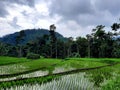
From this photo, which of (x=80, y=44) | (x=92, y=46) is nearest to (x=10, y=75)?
(x=92, y=46)

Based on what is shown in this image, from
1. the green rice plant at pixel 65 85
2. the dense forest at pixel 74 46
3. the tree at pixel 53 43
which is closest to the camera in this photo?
the green rice plant at pixel 65 85

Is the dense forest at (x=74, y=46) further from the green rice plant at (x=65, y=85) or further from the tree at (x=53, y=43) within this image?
the green rice plant at (x=65, y=85)

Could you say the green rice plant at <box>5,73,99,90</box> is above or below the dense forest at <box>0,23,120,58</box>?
below

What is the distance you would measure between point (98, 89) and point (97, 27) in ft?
233

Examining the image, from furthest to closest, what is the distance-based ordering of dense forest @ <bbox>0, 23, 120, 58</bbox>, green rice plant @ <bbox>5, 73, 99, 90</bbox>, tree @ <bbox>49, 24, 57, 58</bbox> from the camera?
tree @ <bbox>49, 24, 57, 58</bbox>
dense forest @ <bbox>0, 23, 120, 58</bbox>
green rice plant @ <bbox>5, 73, 99, 90</bbox>

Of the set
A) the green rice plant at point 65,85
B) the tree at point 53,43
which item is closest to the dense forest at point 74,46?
the tree at point 53,43

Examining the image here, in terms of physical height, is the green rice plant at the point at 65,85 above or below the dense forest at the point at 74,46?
below

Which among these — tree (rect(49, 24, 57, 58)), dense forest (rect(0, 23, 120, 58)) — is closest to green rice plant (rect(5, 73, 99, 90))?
dense forest (rect(0, 23, 120, 58))

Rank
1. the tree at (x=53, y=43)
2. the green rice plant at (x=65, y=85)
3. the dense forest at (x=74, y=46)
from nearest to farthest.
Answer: the green rice plant at (x=65, y=85)
the dense forest at (x=74, y=46)
the tree at (x=53, y=43)

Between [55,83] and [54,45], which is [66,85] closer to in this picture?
[55,83]

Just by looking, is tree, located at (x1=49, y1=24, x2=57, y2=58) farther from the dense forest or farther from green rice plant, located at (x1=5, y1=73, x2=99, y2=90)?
green rice plant, located at (x1=5, y1=73, x2=99, y2=90)

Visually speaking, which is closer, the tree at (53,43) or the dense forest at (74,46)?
the dense forest at (74,46)

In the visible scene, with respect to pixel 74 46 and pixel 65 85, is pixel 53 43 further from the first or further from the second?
pixel 65 85

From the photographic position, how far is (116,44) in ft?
253
